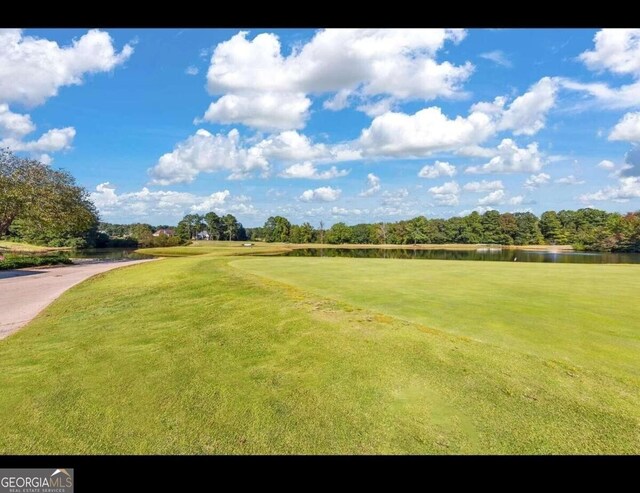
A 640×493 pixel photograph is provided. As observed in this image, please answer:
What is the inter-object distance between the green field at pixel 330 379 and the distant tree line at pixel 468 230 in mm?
70172

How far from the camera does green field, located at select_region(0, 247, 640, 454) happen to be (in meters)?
2.55

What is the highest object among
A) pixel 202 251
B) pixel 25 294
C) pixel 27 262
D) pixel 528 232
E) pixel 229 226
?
pixel 229 226

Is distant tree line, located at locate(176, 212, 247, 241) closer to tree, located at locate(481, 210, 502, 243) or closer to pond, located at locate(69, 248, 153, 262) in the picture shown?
pond, located at locate(69, 248, 153, 262)

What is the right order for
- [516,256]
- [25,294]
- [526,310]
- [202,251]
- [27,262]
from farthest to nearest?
[202,251], [516,256], [27,262], [25,294], [526,310]

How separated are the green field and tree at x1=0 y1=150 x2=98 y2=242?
20.3m

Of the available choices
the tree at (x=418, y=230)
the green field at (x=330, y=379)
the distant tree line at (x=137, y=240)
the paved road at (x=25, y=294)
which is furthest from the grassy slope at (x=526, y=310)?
the tree at (x=418, y=230)

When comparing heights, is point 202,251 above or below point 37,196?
below

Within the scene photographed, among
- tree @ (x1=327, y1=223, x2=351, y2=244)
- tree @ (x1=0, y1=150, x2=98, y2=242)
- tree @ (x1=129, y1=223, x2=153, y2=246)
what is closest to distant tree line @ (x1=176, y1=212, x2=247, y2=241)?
tree @ (x1=129, y1=223, x2=153, y2=246)

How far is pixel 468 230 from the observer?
77.1 m

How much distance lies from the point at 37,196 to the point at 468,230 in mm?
75053

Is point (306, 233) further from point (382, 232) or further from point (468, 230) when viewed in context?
point (468, 230)

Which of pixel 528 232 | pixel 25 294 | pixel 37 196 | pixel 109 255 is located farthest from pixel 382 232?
pixel 25 294

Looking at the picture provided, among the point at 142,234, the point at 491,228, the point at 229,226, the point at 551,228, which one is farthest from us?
the point at 229,226

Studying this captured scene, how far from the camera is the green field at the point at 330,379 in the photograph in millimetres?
2549
